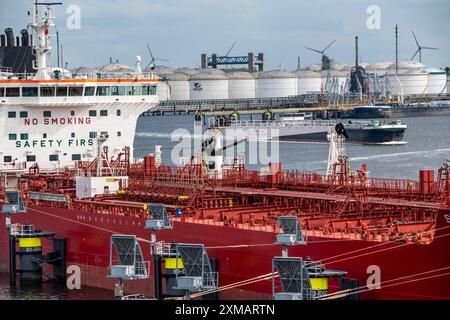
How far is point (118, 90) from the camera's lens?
45.3 metres

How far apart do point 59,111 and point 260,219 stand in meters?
14.0

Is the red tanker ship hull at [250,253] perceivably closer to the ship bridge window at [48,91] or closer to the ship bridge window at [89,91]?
the ship bridge window at [48,91]

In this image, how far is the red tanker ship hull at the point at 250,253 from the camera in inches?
1025

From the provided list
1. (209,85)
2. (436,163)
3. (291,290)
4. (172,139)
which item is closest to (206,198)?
(291,290)

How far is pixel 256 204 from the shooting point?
121ft

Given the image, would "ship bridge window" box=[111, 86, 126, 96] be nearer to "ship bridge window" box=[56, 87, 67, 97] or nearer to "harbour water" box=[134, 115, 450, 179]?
"ship bridge window" box=[56, 87, 67, 97]

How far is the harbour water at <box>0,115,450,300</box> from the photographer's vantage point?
36666mm

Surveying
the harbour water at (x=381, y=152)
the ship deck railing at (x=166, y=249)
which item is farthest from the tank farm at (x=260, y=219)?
the harbour water at (x=381, y=152)

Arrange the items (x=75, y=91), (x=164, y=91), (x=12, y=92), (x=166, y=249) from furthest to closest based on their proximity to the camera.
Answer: (x=164, y=91) → (x=75, y=91) → (x=12, y=92) → (x=166, y=249)

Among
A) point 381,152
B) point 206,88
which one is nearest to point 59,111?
point 381,152

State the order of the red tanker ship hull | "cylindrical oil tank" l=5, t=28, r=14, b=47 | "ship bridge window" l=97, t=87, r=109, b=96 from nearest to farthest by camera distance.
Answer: the red tanker ship hull → "ship bridge window" l=97, t=87, r=109, b=96 → "cylindrical oil tank" l=5, t=28, r=14, b=47

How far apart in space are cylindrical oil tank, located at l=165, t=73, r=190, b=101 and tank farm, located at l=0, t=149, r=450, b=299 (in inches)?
5873

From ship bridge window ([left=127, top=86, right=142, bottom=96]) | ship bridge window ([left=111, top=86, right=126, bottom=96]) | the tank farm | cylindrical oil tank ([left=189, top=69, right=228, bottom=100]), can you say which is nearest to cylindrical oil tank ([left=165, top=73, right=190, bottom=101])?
cylindrical oil tank ([left=189, top=69, right=228, bottom=100])

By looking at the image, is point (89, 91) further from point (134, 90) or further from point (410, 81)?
point (410, 81)
